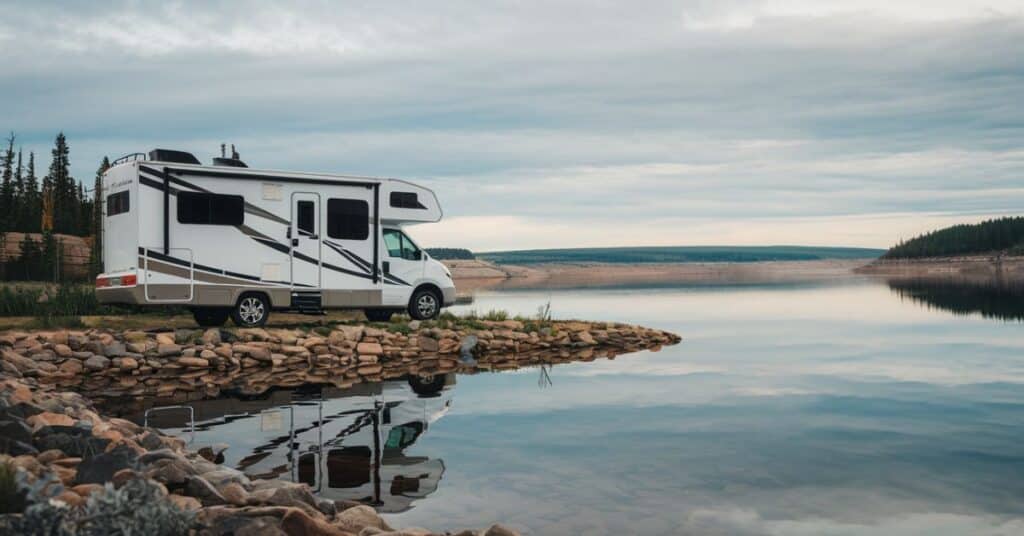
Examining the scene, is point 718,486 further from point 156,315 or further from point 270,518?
point 156,315

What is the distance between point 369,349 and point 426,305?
257 centimetres

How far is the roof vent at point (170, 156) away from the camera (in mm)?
19484

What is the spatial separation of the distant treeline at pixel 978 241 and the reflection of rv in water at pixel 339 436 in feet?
420

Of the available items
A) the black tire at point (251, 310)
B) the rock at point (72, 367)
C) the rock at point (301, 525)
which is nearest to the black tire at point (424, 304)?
the black tire at point (251, 310)

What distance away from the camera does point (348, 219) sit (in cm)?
2103

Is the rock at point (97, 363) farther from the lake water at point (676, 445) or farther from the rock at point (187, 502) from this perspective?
the rock at point (187, 502)

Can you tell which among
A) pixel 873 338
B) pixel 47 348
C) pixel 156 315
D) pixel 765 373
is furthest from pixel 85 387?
pixel 873 338

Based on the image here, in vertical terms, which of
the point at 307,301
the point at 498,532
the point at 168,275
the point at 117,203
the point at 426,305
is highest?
the point at 117,203

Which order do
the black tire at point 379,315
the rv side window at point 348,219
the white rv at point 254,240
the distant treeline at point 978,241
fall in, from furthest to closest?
the distant treeline at point 978,241 → the black tire at point 379,315 → the rv side window at point 348,219 → the white rv at point 254,240

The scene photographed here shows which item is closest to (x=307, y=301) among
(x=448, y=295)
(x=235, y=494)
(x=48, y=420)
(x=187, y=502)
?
(x=448, y=295)

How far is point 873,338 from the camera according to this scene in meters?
25.9

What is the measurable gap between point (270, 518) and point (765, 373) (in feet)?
A: 45.5

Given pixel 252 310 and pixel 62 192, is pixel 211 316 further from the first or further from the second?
pixel 62 192

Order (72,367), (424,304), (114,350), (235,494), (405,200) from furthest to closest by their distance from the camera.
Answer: (424,304)
(405,200)
(114,350)
(72,367)
(235,494)
